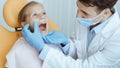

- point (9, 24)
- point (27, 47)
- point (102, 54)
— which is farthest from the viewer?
point (9, 24)

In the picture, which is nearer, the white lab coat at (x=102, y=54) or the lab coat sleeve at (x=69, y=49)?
the white lab coat at (x=102, y=54)

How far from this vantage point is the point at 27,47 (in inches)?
61.4

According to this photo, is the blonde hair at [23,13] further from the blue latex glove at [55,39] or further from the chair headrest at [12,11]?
the blue latex glove at [55,39]

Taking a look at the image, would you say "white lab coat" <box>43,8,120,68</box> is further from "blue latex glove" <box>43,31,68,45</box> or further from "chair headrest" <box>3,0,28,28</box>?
"chair headrest" <box>3,0,28,28</box>

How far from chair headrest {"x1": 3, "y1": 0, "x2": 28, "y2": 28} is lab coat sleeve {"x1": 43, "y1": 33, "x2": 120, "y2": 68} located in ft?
1.38

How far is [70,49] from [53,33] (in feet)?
0.52

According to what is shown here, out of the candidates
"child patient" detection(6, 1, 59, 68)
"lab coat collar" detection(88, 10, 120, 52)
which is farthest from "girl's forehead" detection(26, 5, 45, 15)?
"lab coat collar" detection(88, 10, 120, 52)

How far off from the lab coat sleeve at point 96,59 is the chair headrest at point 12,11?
0.42 metres

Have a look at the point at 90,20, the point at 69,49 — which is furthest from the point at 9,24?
the point at 90,20

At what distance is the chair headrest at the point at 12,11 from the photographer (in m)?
1.65

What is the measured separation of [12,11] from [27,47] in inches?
11.4

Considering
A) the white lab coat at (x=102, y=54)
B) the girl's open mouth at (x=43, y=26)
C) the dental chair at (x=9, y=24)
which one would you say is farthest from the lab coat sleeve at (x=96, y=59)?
the dental chair at (x=9, y=24)

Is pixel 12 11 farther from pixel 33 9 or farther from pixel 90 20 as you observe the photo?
pixel 90 20

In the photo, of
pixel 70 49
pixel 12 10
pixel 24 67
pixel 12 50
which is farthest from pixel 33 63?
pixel 12 10
